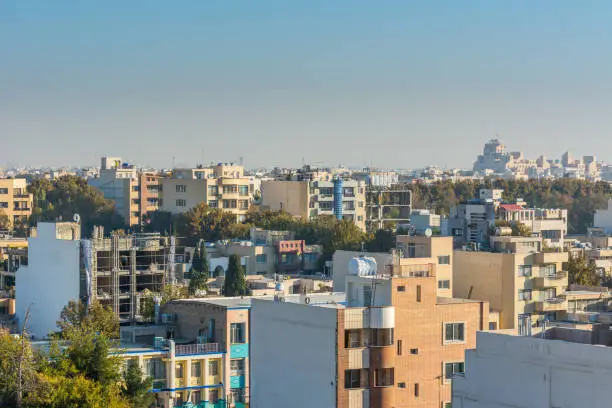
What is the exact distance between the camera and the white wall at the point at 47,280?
121 feet

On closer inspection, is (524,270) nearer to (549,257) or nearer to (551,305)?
(551,305)

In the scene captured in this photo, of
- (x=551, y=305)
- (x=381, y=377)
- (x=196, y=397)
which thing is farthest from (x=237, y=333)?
(x=551, y=305)

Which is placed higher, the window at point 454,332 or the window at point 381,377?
the window at point 454,332

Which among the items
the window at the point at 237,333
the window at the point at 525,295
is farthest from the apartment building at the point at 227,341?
the window at the point at 525,295

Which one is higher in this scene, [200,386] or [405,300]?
[405,300]

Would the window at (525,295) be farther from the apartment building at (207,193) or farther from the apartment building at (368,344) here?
the apartment building at (207,193)

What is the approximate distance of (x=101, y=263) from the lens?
37.2 metres

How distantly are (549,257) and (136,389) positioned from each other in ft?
53.2

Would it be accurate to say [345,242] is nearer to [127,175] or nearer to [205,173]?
[205,173]

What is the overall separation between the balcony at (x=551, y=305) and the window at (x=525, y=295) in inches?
19.0

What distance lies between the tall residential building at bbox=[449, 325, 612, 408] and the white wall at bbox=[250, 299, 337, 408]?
3.72 metres

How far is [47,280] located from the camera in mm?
38156

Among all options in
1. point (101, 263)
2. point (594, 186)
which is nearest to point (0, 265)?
point (101, 263)

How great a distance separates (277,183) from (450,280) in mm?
51825
